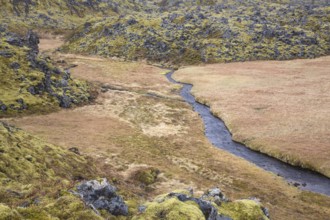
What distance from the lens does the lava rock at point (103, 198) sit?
2061 centimetres

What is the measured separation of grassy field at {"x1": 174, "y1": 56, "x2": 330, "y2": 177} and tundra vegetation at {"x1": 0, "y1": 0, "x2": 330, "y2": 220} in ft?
A: 23.1

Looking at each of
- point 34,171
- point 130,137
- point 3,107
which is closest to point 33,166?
point 34,171

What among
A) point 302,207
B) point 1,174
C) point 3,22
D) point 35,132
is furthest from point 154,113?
point 3,22

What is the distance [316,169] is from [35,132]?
41.3 m

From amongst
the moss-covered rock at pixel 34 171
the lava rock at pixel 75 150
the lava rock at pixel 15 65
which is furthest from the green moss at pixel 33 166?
the lava rock at pixel 15 65

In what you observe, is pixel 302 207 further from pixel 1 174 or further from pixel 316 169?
pixel 1 174

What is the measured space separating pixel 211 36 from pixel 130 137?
335 feet

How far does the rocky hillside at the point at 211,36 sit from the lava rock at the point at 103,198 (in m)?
116

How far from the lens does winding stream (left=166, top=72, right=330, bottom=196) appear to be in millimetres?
44138

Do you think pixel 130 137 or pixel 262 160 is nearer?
pixel 262 160

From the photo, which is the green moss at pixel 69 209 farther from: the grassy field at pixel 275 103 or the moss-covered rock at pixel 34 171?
the grassy field at pixel 275 103

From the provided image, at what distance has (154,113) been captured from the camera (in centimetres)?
7288

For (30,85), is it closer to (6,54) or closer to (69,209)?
(6,54)

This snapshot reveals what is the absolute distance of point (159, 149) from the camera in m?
53.8
